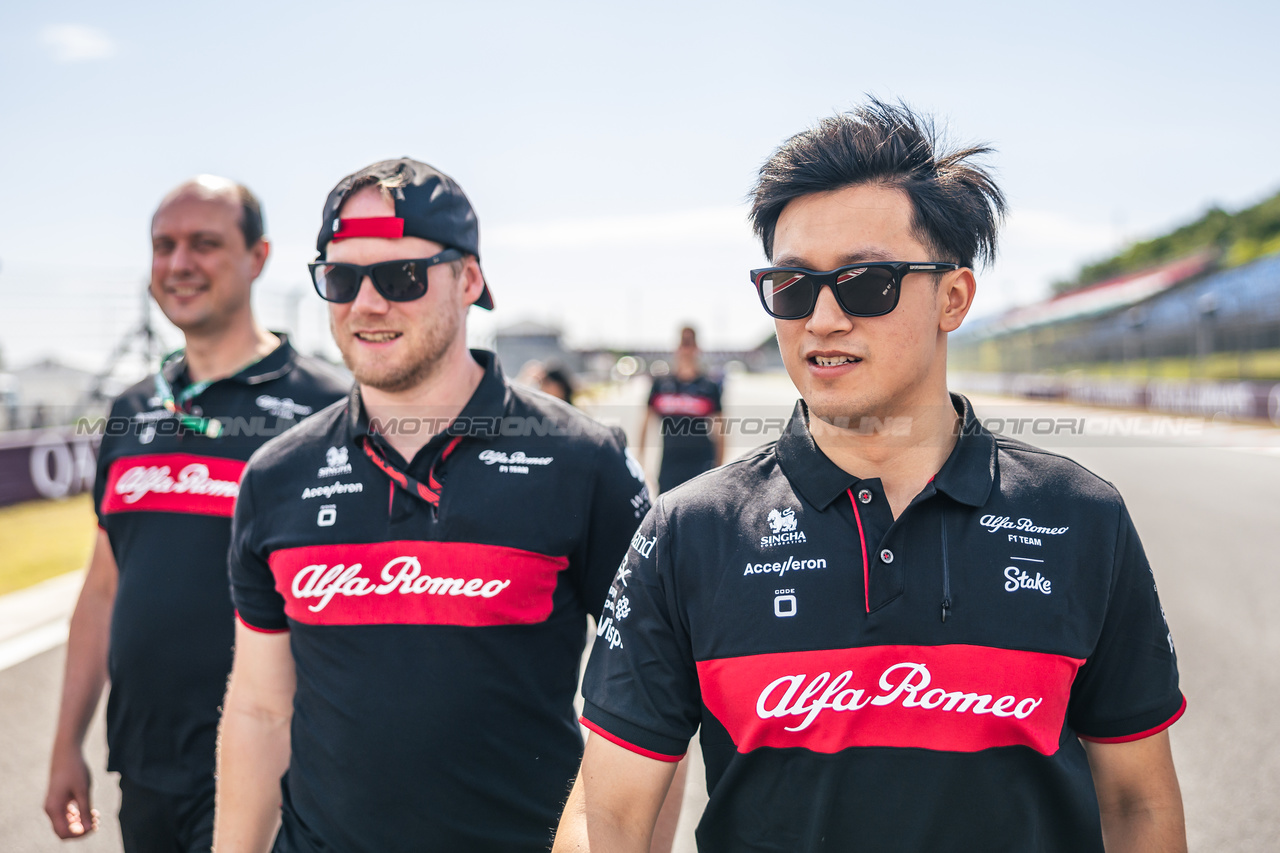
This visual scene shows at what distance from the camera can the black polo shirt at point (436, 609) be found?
195cm

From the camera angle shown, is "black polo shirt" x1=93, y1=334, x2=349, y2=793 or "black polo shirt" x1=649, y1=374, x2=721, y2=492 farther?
"black polo shirt" x1=649, y1=374, x2=721, y2=492

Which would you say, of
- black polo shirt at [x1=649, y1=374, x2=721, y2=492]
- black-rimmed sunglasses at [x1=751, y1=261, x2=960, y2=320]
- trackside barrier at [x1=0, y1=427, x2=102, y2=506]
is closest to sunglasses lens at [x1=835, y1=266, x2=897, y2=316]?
black-rimmed sunglasses at [x1=751, y1=261, x2=960, y2=320]

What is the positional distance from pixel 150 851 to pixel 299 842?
0.85 metres

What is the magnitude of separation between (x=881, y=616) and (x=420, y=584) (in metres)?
1.06

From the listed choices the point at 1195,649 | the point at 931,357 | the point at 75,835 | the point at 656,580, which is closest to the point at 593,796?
the point at 656,580

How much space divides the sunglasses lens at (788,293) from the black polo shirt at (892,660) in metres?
0.33

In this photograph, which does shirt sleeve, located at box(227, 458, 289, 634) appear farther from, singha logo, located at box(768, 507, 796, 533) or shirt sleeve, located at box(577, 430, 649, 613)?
singha logo, located at box(768, 507, 796, 533)

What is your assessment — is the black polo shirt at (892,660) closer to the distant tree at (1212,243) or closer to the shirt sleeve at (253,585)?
the shirt sleeve at (253,585)

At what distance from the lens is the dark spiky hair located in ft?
5.40

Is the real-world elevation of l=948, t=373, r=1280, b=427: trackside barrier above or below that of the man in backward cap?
below

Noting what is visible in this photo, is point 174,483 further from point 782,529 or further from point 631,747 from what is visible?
point 782,529

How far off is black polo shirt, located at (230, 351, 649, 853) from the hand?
1.03m

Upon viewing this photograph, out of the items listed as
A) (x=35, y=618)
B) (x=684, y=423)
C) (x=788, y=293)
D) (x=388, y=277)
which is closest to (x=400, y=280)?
(x=388, y=277)

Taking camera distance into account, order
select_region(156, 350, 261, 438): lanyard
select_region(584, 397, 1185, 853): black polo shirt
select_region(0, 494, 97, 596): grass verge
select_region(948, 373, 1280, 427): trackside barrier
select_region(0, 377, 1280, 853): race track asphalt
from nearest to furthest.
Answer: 1. select_region(584, 397, 1185, 853): black polo shirt
2. select_region(156, 350, 261, 438): lanyard
3. select_region(0, 377, 1280, 853): race track asphalt
4. select_region(0, 494, 97, 596): grass verge
5. select_region(948, 373, 1280, 427): trackside barrier
